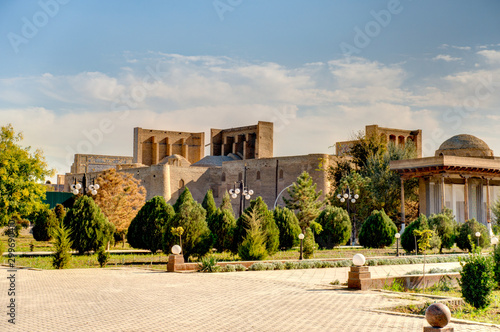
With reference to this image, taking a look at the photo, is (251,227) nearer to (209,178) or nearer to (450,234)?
(450,234)

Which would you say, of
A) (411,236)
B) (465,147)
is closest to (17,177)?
(411,236)

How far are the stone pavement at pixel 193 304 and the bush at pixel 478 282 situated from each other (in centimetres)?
108

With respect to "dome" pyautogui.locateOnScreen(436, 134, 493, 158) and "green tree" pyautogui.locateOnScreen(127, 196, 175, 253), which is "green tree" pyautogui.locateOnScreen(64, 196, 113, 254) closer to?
"green tree" pyautogui.locateOnScreen(127, 196, 175, 253)

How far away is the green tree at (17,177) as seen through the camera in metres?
26.0

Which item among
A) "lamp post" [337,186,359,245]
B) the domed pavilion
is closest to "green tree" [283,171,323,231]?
"lamp post" [337,186,359,245]

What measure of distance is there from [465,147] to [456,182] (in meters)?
4.75

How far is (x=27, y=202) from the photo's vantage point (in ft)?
87.7

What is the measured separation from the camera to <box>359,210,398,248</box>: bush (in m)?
24.7

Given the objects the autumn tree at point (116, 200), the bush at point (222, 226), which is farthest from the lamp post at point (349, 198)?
the autumn tree at point (116, 200)

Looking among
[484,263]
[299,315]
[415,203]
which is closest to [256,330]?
[299,315]

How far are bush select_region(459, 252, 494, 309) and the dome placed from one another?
2911cm

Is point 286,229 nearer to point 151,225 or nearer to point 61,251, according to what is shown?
point 151,225

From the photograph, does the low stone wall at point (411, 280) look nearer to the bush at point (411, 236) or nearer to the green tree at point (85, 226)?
the bush at point (411, 236)

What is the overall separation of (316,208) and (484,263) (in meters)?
26.6
